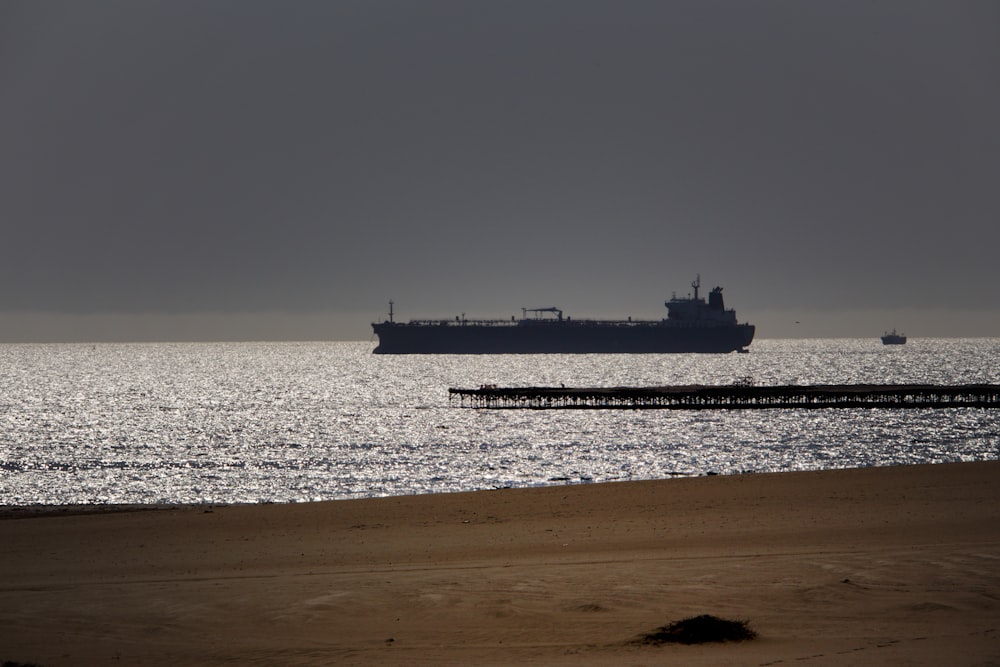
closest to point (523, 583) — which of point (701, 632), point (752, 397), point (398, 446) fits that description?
point (701, 632)

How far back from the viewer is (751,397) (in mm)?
80375

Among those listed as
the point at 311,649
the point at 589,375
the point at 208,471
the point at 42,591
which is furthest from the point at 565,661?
the point at 589,375

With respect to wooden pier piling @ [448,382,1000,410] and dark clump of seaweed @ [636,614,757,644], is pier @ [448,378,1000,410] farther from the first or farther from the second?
dark clump of seaweed @ [636,614,757,644]

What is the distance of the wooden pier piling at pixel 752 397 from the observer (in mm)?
78938

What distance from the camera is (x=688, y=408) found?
264 feet

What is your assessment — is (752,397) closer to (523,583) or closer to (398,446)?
(398,446)

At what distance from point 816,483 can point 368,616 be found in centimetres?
1657

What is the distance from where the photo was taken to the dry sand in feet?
37.0

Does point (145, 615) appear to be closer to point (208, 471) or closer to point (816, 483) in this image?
point (816, 483)

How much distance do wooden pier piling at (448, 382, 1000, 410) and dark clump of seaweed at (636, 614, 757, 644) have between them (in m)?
67.9

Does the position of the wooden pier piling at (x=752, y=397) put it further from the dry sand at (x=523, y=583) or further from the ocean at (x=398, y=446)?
the dry sand at (x=523, y=583)

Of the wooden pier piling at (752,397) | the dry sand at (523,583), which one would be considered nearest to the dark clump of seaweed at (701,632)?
the dry sand at (523,583)

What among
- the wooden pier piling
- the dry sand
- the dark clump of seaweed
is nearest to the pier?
the wooden pier piling

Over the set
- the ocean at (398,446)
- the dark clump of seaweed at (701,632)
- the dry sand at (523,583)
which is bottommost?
the ocean at (398,446)
